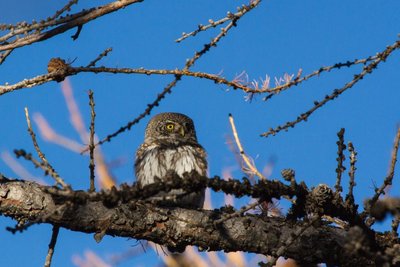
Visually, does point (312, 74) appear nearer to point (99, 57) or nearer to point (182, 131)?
point (99, 57)

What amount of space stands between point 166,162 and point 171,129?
96 centimetres

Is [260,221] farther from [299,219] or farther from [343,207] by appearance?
[343,207]

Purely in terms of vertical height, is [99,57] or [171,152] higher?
[171,152]

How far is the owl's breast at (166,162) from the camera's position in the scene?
180 inches

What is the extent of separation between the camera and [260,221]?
3420 millimetres

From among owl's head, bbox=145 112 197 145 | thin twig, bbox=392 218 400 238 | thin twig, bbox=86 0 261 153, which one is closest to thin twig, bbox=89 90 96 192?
thin twig, bbox=86 0 261 153

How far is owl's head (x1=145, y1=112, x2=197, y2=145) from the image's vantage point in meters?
5.41

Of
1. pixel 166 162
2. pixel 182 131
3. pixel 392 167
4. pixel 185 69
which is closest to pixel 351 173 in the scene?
pixel 392 167

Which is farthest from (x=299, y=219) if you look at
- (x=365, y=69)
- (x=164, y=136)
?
(x=164, y=136)

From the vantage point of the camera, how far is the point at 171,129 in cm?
555

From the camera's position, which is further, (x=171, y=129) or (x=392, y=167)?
(x=171, y=129)

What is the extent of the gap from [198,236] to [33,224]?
1.47 meters

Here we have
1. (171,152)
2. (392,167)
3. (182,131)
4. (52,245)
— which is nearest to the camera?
(392,167)

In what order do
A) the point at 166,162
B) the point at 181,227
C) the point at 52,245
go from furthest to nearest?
the point at 166,162, the point at 181,227, the point at 52,245
